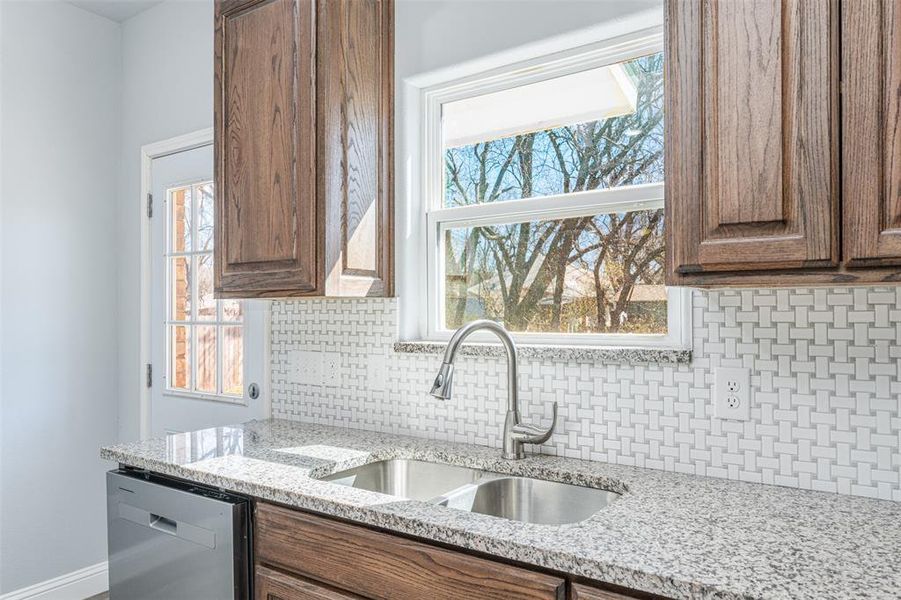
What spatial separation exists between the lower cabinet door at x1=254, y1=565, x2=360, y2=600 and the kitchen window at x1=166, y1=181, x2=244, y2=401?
121cm

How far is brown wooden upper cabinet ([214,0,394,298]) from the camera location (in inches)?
75.3

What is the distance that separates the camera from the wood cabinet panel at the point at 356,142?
6.29ft

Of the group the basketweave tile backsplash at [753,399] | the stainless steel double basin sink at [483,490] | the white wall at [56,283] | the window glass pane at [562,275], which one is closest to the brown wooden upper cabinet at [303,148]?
the window glass pane at [562,275]

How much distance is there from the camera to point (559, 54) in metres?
1.87

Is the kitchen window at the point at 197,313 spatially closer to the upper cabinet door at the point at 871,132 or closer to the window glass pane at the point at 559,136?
the window glass pane at the point at 559,136

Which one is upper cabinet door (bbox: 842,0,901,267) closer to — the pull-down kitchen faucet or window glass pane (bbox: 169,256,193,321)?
the pull-down kitchen faucet

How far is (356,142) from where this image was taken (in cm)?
202

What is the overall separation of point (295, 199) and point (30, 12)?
192 cm

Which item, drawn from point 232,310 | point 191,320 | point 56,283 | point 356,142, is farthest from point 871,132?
point 56,283

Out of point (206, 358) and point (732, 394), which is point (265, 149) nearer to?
point (206, 358)

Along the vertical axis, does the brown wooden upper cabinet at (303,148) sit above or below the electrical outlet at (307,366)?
above

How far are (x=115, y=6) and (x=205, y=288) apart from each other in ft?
4.71

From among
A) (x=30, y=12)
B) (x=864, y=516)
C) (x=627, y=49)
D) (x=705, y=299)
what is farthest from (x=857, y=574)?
(x=30, y=12)

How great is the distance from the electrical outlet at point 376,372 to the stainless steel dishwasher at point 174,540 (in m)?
0.67
